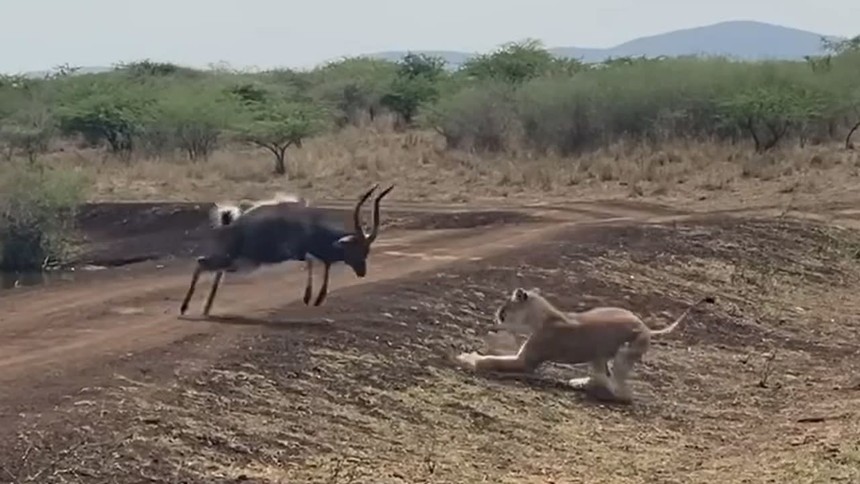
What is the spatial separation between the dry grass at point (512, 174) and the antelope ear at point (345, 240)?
15487 millimetres

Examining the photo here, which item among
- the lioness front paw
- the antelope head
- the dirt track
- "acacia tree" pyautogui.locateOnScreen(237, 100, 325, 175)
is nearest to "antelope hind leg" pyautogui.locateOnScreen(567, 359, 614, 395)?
the lioness front paw

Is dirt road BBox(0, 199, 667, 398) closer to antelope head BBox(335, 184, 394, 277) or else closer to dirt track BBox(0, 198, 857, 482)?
dirt track BBox(0, 198, 857, 482)

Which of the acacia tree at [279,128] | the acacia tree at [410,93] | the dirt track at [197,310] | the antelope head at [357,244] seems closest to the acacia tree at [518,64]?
the acacia tree at [410,93]

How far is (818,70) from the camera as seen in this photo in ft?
156

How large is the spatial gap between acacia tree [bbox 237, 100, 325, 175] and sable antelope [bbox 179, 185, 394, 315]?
2407cm

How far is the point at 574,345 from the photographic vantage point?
40.1ft

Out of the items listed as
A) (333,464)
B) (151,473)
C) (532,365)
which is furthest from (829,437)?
(151,473)

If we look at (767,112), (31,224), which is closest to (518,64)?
(767,112)

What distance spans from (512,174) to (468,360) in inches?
907

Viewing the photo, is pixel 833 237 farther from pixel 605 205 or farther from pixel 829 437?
pixel 829 437

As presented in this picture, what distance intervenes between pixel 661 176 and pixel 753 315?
17.5m

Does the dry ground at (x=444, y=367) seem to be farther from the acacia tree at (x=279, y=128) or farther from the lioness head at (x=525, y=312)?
the acacia tree at (x=279, y=128)

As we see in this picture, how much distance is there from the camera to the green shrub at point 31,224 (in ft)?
81.5

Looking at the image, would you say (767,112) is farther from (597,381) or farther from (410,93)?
(597,381)
